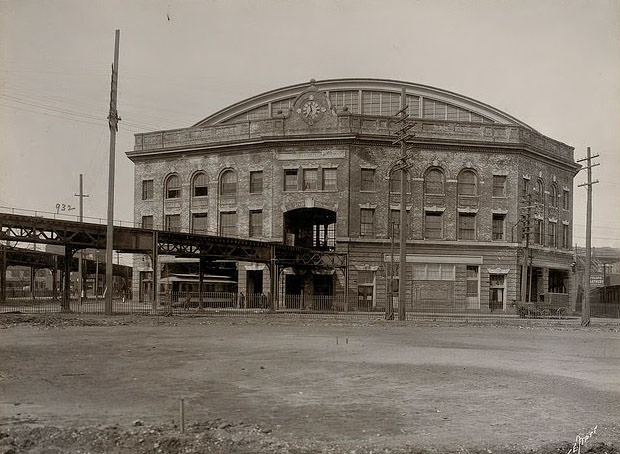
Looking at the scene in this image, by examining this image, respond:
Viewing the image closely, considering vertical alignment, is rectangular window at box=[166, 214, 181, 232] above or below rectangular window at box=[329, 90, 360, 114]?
below

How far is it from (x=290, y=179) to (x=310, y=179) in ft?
4.87

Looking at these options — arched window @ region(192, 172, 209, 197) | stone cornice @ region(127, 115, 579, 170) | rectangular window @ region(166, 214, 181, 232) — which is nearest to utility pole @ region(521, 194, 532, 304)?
stone cornice @ region(127, 115, 579, 170)

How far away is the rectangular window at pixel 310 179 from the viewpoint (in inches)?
1746

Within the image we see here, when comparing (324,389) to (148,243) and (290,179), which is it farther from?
(290,179)

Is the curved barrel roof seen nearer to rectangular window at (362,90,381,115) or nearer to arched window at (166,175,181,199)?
rectangular window at (362,90,381,115)

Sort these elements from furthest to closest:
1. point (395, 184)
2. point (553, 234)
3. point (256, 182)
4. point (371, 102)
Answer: point (371, 102) < point (553, 234) < point (256, 182) < point (395, 184)

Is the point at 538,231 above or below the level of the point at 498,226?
below

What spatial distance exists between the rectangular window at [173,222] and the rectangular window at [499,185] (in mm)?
24092

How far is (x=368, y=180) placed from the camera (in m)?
44.2

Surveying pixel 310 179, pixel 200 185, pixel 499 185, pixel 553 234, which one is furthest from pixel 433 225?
pixel 200 185

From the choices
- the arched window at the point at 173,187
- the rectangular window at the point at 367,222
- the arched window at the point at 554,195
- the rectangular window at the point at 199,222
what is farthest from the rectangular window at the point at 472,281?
the arched window at the point at 173,187

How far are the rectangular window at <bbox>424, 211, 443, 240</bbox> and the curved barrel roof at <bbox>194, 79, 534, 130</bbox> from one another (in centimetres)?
1002

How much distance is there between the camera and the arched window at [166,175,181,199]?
160ft

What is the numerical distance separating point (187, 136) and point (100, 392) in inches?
1560
